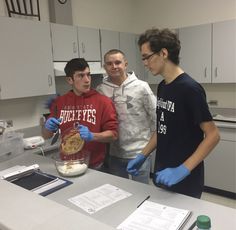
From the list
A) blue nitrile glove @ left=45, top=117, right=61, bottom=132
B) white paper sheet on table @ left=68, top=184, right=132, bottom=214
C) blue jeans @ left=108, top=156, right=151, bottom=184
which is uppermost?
blue nitrile glove @ left=45, top=117, right=61, bottom=132

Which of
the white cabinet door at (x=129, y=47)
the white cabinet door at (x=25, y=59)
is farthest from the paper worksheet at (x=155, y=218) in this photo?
the white cabinet door at (x=129, y=47)

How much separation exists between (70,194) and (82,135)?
39 cm

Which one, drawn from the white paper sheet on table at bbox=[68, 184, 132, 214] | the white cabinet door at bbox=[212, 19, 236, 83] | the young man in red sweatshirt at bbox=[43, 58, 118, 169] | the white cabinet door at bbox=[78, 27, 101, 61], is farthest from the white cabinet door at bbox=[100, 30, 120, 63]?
the white paper sheet on table at bbox=[68, 184, 132, 214]

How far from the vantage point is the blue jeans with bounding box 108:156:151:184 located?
80.4 inches

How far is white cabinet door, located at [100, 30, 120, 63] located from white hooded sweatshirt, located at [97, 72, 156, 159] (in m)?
1.44

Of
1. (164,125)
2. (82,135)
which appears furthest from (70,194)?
(164,125)

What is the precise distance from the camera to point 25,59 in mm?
2598

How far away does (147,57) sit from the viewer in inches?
56.5

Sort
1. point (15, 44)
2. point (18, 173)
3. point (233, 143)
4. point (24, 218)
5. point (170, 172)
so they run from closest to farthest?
1. point (24, 218)
2. point (170, 172)
3. point (18, 173)
4. point (15, 44)
5. point (233, 143)

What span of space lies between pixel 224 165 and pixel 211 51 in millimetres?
1391

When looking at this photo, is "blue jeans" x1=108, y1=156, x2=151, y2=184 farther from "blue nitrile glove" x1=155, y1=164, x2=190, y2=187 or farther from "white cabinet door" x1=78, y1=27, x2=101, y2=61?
"white cabinet door" x1=78, y1=27, x2=101, y2=61

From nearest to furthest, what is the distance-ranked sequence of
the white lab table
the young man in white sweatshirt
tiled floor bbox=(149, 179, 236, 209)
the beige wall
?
1. the white lab table
2. the young man in white sweatshirt
3. tiled floor bbox=(149, 179, 236, 209)
4. the beige wall

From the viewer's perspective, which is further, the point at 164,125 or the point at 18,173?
the point at 18,173

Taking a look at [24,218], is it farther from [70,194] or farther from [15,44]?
[15,44]
